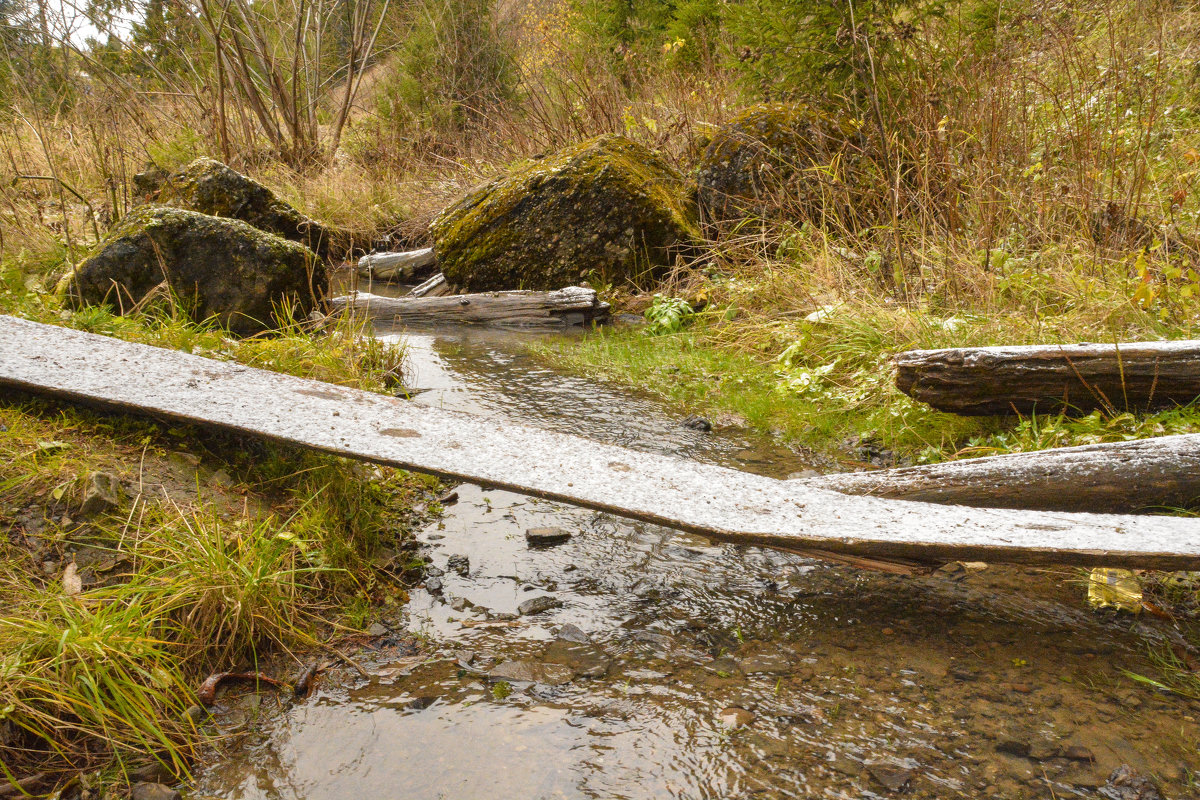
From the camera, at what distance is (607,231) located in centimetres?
734

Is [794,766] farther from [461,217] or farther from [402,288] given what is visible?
[402,288]

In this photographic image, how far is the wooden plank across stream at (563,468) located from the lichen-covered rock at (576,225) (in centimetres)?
443

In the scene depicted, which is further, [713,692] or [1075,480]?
[1075,480]

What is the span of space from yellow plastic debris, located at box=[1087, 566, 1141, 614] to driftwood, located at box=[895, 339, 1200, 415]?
86cm

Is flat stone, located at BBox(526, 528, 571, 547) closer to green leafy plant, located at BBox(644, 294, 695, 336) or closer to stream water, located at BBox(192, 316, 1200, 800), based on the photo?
stream water, located at BBox(192, 316, 1200, 800)

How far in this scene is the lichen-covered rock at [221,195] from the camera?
627cm

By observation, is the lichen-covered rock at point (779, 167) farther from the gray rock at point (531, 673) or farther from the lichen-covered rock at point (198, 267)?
the gray rock at point (531, 673)

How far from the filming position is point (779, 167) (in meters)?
6.86

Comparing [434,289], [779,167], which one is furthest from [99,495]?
[779,167]

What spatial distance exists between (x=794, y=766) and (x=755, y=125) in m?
6.22

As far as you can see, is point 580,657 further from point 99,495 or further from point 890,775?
point 99,495

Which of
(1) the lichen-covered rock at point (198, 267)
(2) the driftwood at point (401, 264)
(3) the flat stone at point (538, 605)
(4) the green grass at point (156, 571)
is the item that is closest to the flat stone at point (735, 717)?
(3) the flat stone at point (538, 605)

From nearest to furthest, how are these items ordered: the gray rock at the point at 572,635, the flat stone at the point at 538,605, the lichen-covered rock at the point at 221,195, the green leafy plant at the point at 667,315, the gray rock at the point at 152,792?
the gray rock at the point at 152,792 → the gray rock at the point at 572,635 → the flat stone at the point at 538,605 → the lichen-covered rock at the point at 221,195 → the green leafy plant at the point at 667,315

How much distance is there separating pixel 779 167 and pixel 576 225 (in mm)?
1958
